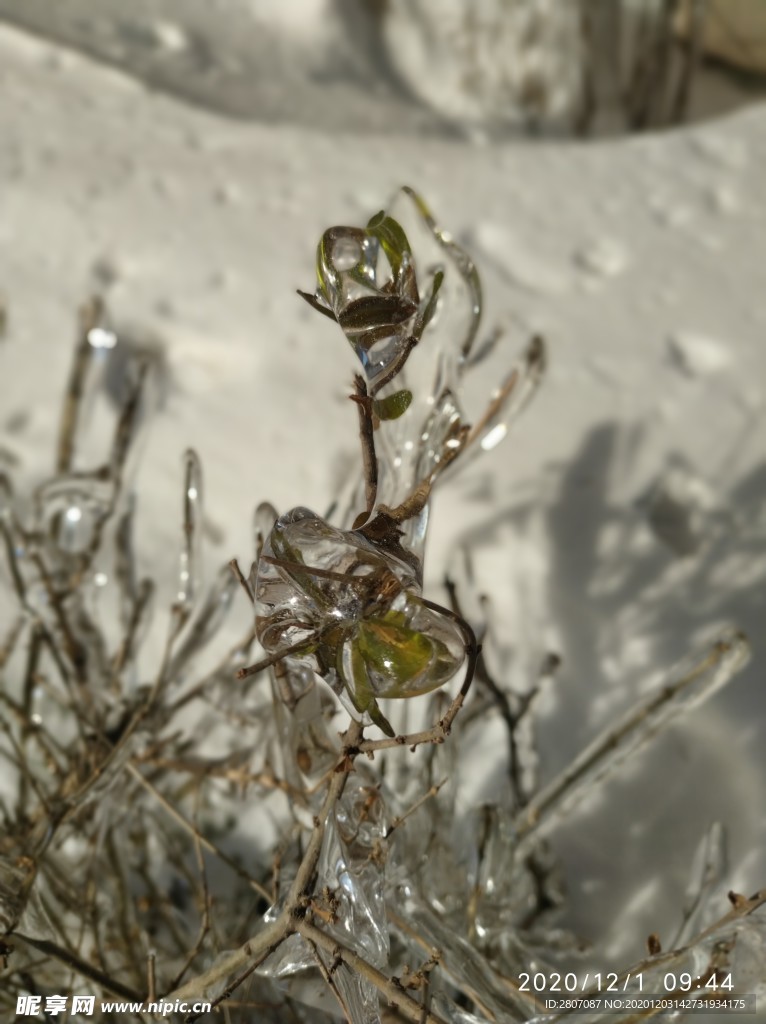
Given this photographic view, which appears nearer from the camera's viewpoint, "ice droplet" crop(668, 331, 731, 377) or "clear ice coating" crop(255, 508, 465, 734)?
"clear ice coating" crop(255, 508, 465, 734)

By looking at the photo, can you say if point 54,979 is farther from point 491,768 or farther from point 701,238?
point 701,238

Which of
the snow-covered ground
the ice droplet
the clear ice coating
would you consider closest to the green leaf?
the clear ice coating

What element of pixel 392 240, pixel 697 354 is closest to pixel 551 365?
pixel 697 354

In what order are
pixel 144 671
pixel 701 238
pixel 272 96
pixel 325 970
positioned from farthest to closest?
pixel 272 96
pixel 701 238
pixel 144 671
pixel 325 970

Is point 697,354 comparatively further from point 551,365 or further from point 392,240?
point 392,240

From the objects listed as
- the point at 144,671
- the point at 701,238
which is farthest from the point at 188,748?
the point at 701,238

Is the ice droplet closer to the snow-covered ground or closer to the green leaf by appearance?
the snow-covered ground
